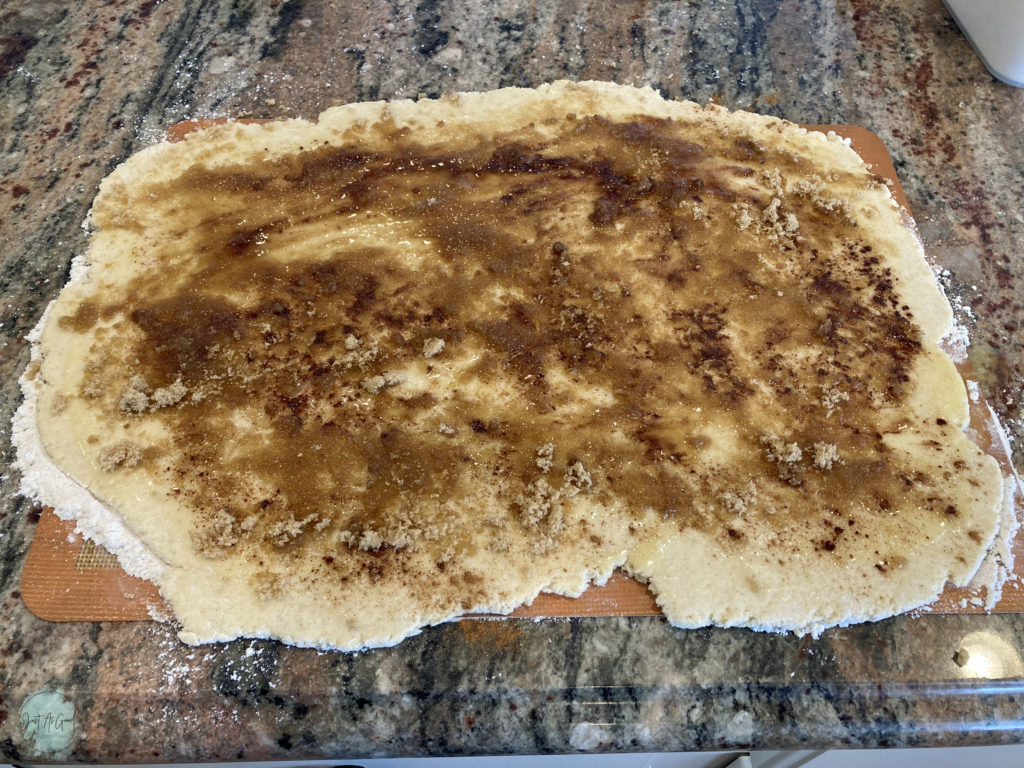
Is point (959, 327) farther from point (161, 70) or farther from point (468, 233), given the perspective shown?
point (161, 70)

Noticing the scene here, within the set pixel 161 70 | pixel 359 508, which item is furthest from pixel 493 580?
pixel 161 70

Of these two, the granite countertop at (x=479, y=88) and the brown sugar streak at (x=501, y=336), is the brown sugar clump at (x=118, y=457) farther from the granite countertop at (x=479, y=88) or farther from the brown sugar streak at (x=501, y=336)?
the granite countertop at (x=479, y=88)

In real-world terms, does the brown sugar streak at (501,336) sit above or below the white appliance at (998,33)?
below
